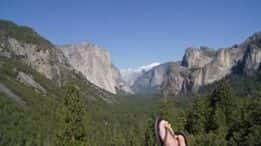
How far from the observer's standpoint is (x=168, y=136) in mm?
4562

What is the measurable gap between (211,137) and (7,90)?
15966 centimetres

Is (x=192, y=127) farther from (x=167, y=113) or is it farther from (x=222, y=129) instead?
(x=167, y=113)

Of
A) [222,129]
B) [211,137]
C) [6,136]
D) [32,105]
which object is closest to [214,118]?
[222,129]

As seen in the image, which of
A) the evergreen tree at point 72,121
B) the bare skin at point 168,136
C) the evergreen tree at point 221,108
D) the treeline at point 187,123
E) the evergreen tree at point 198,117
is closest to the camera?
the bare skin at point 168,136

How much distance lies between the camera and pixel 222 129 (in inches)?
2206

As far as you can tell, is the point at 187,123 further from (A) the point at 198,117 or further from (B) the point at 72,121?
(B) the point at 72,121

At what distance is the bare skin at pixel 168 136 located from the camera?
453 cm

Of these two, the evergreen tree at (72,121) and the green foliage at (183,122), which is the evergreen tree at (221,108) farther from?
the evergreen tree at (72,121)

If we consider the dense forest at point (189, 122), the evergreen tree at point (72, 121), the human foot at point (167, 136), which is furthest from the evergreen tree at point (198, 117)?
the human foot at point (167, 136)

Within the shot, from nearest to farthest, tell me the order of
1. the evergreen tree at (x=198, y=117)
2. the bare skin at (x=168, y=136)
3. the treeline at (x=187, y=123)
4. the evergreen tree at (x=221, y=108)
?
the bare skin at (x=168, y=136), the treeline at (x=187, y=123), the evergreen tree at (x=221, y=108), the evergreen tree at (x=198, y=117)

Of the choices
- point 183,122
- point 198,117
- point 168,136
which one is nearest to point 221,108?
point 198,117

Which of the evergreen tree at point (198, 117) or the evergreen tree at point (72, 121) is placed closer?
the evergreen tree at point (72, 121)

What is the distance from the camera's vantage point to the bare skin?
14.9 feet

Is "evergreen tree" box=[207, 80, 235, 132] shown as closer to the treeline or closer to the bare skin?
the treeline
